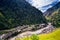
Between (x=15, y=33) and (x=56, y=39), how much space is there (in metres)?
113

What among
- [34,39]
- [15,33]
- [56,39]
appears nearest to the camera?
[34,39]

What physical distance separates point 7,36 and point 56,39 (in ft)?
334

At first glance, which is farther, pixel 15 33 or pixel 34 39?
pixel 15 33

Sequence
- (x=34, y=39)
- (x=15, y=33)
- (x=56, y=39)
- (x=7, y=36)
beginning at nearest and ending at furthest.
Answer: (x=34, y=39)
(x=56, y=39)
(x=7, y=36)
(x=15, y=33)

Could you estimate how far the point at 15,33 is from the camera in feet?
647

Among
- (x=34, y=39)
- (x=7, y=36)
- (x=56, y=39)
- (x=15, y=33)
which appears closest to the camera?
(x=34, y=39)

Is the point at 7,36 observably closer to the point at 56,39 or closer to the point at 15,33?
the point at 15,33

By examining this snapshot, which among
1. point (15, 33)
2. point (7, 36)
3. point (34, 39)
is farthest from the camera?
point (15, 33)

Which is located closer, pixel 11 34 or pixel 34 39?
pixel 34 39

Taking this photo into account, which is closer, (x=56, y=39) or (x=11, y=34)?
(x=56, y=39)

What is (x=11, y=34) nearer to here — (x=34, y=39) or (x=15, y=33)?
(x=15, y=33)

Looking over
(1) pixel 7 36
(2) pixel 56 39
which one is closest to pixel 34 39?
(2) pixel 56 39

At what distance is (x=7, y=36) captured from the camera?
183875 millimetres

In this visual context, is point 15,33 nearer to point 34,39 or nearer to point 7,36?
point 7,36
